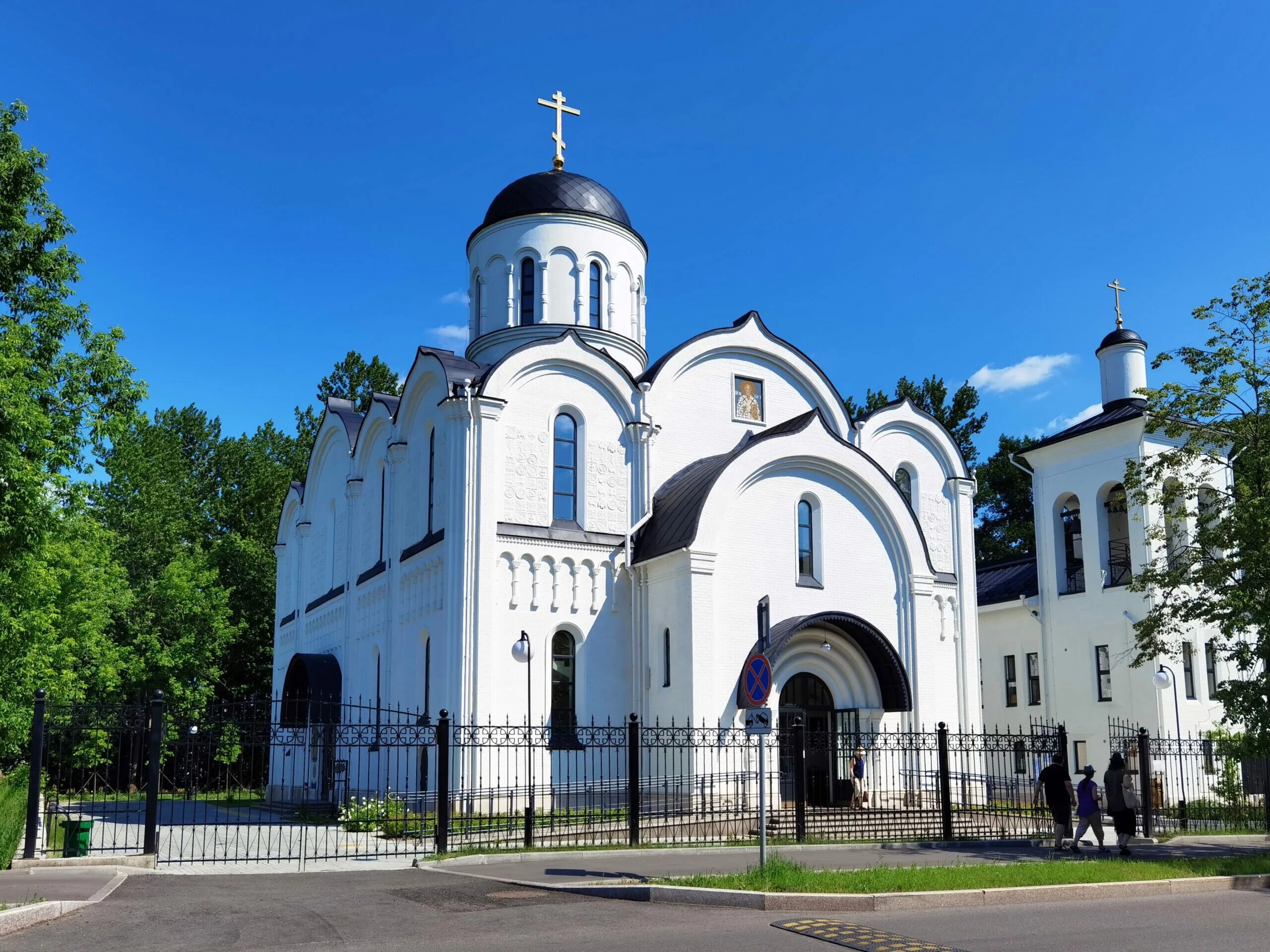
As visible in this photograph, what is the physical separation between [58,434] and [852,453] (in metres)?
15.2

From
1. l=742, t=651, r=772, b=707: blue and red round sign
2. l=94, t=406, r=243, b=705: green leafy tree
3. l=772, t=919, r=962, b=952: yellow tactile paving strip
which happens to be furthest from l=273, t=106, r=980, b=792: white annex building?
l=94, t=406, r=243, b=705: green leafy tree

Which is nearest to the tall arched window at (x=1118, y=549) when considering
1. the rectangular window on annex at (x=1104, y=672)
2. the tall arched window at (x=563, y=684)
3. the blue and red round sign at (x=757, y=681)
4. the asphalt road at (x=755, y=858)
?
the rectangular window on annex at (x=1104, y=672)

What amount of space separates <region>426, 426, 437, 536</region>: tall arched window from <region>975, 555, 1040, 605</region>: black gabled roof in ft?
54.7

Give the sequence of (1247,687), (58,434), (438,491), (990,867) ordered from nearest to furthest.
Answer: (990,867) → (1247,687) → (58,434) → (438,491)

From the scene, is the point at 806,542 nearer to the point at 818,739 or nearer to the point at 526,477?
the point at 818,739

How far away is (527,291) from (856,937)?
21.3m

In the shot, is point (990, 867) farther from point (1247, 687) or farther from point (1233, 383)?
point (1233, 383)

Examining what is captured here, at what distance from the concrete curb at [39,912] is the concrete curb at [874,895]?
427cm

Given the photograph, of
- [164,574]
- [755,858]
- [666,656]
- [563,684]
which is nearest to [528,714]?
[563,684]

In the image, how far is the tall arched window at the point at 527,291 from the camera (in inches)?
1125

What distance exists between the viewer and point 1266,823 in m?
19.8

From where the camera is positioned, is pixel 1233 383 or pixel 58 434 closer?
pixel 1233 383

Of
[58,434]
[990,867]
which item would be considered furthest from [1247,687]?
[58,434]

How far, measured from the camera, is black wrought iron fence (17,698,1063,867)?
52.3 feet
